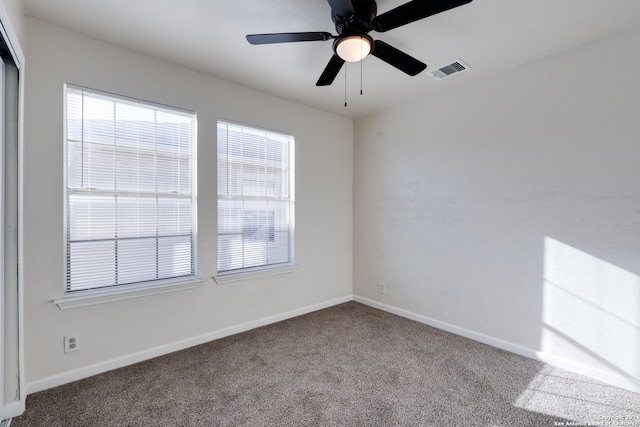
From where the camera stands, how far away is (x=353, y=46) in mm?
1834

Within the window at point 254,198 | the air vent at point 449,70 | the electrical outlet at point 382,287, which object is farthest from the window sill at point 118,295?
the air vent at point 449,70

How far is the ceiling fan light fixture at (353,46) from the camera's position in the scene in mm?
1786

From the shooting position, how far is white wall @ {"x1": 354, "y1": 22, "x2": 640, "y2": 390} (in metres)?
2.26

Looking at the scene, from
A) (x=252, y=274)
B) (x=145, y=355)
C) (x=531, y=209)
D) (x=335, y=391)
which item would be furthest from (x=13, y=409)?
(x=531, y=209)

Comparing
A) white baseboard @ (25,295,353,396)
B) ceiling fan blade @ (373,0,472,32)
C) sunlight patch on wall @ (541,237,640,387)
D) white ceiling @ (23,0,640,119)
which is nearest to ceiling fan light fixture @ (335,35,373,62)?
ceiling fan blade @ (373,0,472,32)

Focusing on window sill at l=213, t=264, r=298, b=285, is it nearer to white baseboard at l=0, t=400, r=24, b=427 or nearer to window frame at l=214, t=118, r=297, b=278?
window frame at l=214, t=118, r=297, b=278

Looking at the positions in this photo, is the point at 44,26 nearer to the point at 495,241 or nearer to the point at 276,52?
the point at 276,52

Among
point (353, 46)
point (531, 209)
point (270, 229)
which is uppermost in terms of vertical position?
point (353, 46)

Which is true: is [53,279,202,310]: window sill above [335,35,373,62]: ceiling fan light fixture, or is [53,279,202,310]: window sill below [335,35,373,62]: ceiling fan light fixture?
below

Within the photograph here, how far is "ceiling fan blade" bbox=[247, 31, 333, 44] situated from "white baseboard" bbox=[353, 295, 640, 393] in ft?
10.1

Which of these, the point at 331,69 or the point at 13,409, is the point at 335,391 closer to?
the point at 13,409

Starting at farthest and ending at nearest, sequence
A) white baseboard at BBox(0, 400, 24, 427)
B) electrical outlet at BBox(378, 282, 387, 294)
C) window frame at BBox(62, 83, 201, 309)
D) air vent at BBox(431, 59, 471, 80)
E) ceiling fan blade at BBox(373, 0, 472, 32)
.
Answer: electrical outlet at BBox(378, 282, 387, 294) → air vent at BBox(431, 59, 471, 80) → window frame at BBox(62, 83, 201, 309) → white baseboard at BBox(0, 400, 24, 427) → ceiling fan blade at BBox(373, 0, 472, 32)

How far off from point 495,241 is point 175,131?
3.31 meters

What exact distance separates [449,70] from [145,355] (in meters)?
3.84
